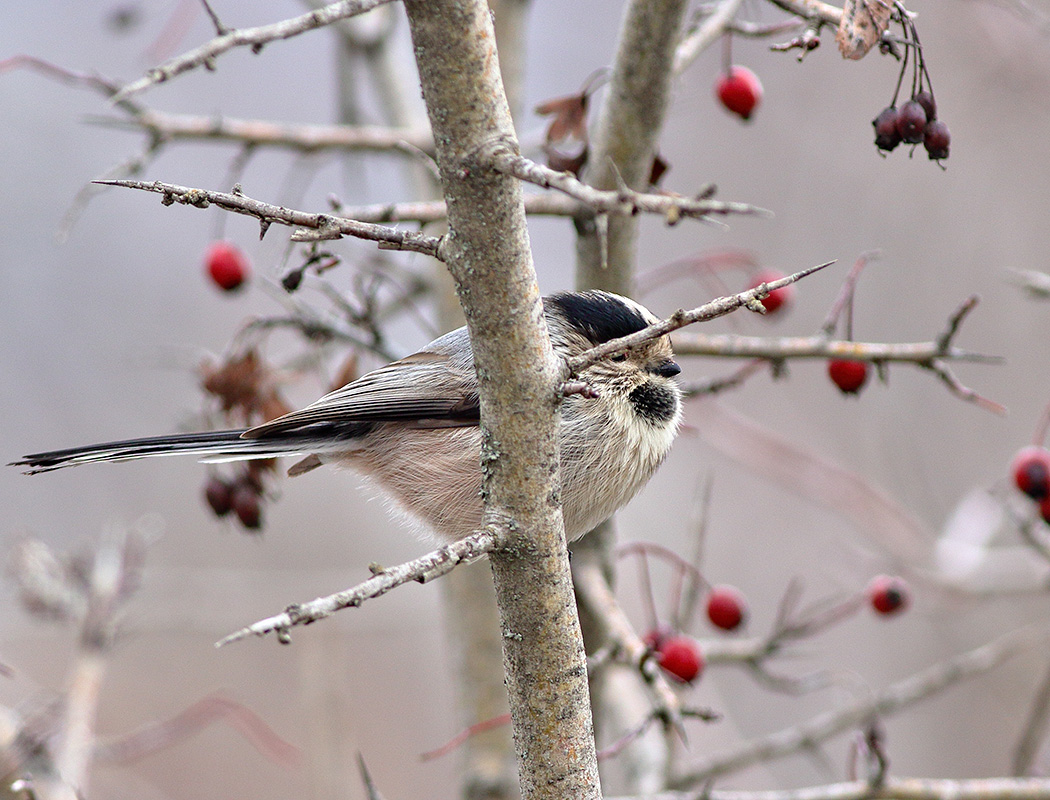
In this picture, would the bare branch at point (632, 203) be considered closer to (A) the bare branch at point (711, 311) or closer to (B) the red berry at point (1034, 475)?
(A) the bare branch at point (711, 311)

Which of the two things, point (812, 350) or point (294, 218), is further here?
point (812, 350)

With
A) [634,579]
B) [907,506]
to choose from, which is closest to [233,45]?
[634,579]

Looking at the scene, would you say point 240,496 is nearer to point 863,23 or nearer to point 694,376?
point 863,23

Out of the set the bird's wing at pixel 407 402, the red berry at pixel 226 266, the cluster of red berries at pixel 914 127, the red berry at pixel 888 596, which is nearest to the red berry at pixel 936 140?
the cluster of red berries at pixel 914 127

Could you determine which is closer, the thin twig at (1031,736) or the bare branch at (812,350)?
the bare branch at (812,350)

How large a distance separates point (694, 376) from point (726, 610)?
13.7 feet

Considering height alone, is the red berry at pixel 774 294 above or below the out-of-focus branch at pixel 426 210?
below

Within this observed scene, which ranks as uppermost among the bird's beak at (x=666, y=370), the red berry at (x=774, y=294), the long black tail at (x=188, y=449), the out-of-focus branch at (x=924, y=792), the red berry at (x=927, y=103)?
the red berry at (x=927, y=103)

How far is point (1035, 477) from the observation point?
7.58 feet

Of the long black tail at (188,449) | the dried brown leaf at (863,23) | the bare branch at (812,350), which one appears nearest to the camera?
the dried brown leaf at (863,23)

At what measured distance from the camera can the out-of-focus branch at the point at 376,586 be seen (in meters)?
0.97

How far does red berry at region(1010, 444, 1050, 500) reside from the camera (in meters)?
2.31

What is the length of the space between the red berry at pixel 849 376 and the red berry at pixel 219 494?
1.59m

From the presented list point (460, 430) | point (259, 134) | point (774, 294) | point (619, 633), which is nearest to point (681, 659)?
point (619, 633)
